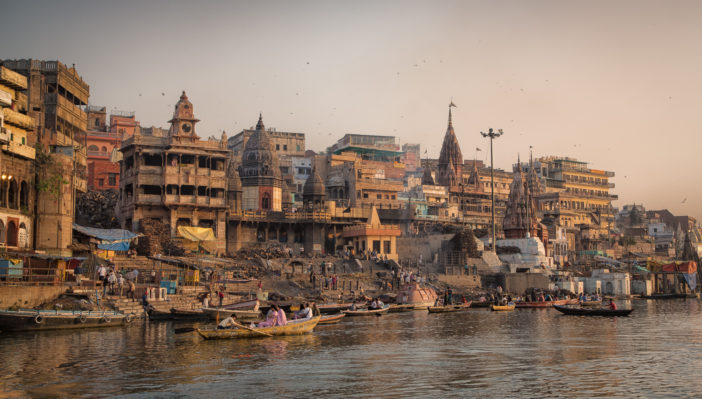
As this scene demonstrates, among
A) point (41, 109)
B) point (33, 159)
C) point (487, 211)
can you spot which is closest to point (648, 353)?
point (33, 159)

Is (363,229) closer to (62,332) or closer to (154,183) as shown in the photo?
(154,183)

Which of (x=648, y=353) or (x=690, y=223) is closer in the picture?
(x=648, y=353)

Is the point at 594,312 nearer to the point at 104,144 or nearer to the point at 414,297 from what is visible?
the point at 414,297

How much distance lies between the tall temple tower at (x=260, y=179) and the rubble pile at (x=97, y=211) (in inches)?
493

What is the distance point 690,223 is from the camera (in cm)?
13412

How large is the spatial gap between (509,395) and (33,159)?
28.0m

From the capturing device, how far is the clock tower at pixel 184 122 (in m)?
57.7

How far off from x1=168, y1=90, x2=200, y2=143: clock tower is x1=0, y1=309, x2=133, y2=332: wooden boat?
28.0m

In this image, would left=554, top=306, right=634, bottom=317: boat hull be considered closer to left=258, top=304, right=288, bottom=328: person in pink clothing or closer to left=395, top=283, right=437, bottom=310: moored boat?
left=395, top=283, right=437, bottom=310: moored boat

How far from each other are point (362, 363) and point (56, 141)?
25.9 m

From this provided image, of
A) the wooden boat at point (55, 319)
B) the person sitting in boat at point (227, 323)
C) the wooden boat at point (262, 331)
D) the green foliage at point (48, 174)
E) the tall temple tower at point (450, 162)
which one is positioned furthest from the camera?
the tall temple tower at point (450, 162)

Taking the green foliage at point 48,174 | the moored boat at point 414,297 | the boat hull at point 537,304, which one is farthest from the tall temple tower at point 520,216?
the green foliage at point 48,174

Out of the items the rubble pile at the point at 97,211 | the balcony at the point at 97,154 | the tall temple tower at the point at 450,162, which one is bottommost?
the rubble pile at the point at 97,211

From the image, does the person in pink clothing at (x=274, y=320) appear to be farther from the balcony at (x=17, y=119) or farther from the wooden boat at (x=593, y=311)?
the wooden boat at (x=593, y=311)
